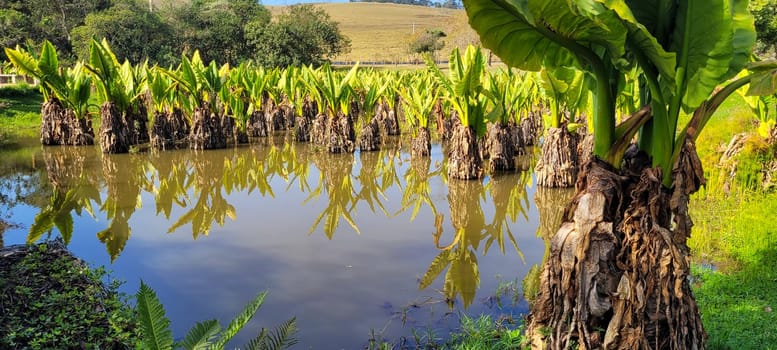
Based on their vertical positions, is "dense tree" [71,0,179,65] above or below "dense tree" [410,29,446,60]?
below

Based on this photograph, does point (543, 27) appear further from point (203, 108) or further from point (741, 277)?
point (203, 108)

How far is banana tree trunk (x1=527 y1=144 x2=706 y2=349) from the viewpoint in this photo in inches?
102

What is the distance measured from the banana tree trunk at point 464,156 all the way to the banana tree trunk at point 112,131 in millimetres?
5620

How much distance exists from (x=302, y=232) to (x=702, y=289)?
3314 mm

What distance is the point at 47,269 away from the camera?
402 centimetres

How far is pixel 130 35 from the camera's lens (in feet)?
93.0

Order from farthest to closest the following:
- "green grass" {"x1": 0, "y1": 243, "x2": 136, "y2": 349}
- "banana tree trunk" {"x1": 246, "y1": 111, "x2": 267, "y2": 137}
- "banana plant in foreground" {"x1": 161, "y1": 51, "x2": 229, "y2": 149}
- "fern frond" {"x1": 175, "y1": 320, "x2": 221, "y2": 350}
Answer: "banana tree trunk" {"x1": 246, "y1": 111, "x2": 267, "y2": 137} → "banana plant in foreground" {"x1": 161, "y1": 51, "x2": 229, "y2": 149} → "green grass" {"x1": 0, "y1": 243, "x2": 136, "y2": 349} → "fern frond" {"x1": 175, "y1": 320, "x2": 221, "y2": 350}

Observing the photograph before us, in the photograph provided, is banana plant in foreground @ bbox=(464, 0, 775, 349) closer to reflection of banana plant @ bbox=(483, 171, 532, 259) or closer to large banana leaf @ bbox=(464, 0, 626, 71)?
large banana leaf @ bbox=(464, 0, 626, 71)

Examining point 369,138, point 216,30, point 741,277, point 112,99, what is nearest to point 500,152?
point 369,138

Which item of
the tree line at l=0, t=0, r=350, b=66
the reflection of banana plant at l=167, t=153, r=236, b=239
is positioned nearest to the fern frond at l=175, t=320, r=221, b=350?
the reflection of banana plant at l=167, t=153, r=236, b=239

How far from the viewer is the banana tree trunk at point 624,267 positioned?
8.50 feet

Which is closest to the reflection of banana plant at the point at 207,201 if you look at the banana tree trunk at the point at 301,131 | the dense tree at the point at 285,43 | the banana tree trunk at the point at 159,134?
the banana tree trunk at the point at 159,134

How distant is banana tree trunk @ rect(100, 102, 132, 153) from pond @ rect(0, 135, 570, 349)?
0.37 m

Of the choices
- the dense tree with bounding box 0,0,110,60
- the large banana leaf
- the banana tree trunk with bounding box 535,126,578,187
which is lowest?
the banana tree trunk with bounding box 535,126,578,187
